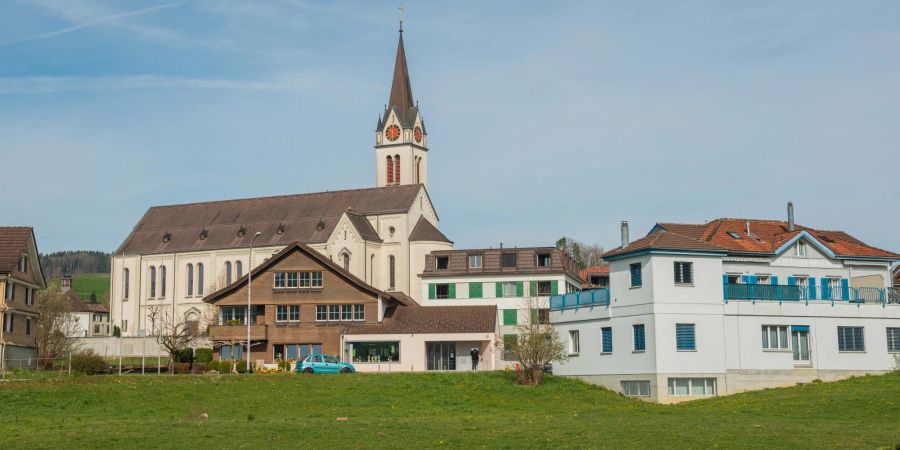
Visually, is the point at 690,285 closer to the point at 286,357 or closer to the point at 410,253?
the point at 286,357

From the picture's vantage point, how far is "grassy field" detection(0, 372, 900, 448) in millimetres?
28828

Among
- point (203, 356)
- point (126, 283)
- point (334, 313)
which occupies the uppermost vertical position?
point (126, 283)

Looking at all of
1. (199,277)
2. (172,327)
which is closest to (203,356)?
(172,327)

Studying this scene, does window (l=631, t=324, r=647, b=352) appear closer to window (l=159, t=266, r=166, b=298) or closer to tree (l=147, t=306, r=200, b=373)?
tree (l=147, t=306, r=200, b=373)

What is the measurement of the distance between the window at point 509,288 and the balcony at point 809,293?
122 feet

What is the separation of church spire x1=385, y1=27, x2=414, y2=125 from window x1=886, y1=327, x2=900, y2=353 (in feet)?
263

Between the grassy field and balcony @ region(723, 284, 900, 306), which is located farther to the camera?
balcony @ region(723, 284, 900, 306)

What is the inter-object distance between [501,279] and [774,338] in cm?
4047

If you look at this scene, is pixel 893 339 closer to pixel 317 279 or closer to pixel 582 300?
pixel 582 300

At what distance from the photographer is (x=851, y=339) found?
51.7 meters

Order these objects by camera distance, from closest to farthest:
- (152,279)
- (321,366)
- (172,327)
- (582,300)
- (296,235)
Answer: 1. (582,300)
2. (321,366)
3. (172,327)
4. (296,235)
5. (152,279)

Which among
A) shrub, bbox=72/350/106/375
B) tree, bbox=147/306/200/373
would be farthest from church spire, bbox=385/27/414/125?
shrub, bbox=72/350/106/375

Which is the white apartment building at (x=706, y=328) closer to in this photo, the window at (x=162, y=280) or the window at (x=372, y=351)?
the window at (x=372, y=351)

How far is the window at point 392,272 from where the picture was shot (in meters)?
107
